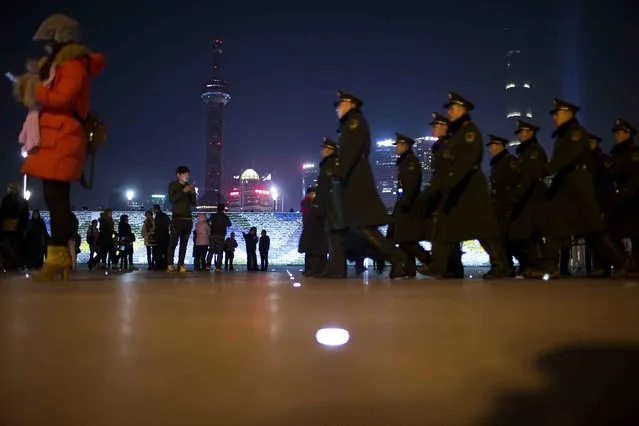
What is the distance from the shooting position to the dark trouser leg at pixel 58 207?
4539 millimetres

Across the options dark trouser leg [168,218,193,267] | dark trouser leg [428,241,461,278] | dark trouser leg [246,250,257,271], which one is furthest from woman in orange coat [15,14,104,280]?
dark trouser leg [246,250,257,271]

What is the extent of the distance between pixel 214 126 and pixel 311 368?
149665 mm

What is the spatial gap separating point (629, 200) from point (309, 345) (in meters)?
6.88

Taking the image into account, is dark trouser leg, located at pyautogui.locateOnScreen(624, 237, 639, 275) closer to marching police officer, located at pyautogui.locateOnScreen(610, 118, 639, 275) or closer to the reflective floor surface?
marching police officer, located at pyautogui.locateOnScreen(610, 118, 639, 275)

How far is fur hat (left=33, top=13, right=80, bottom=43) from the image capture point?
448 centimetres

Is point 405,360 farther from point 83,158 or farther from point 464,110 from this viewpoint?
point 464,110

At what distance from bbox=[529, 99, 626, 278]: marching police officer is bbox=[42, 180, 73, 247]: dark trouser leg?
5.32 m

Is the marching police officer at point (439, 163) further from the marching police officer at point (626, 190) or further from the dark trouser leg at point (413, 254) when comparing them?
the marching police officer at point (626, 190)

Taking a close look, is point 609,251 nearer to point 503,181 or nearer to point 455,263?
point 503,181

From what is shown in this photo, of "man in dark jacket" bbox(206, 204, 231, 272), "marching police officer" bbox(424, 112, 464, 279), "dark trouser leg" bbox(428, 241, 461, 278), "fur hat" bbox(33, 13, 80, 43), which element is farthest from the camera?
"man in dark jacket" bbox(206, 204, 231, 272)

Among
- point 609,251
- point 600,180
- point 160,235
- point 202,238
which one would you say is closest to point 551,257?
point 609,251

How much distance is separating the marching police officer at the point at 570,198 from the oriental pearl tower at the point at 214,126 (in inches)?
5370

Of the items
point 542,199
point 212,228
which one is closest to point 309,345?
point 542,199

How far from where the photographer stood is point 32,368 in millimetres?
1993
